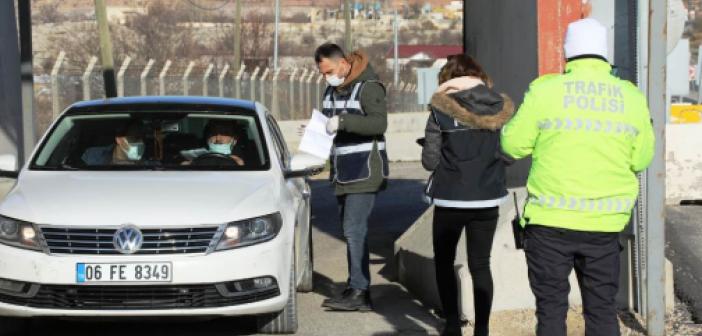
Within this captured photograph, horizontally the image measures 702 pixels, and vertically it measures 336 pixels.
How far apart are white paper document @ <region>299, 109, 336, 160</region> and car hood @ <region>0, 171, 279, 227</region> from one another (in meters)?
0.48

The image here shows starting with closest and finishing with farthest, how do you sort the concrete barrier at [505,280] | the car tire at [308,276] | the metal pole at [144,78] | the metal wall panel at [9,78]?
1. the concrete barrier at [505,280]
2. the car tire at [308,276]
3. the metal wall panel at [9,78]
4. the metal pole at [144,78]

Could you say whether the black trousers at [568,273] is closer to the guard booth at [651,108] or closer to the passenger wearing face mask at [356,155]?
the guard booth at [651,108]

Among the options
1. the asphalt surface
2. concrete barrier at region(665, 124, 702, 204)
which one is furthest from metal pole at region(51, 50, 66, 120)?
the asphalt surface

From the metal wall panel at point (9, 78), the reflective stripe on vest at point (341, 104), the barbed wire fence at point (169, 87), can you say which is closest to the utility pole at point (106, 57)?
the barbed wire fence at point (169, 87)

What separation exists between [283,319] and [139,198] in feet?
3.68

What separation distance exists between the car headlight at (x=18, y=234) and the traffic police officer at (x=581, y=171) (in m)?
2.95

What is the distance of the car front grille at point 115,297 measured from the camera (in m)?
6.87

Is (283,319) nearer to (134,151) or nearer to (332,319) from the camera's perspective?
(332,319)

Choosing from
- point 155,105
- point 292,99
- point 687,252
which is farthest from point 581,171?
point 292,99

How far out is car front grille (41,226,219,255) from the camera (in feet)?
22.7

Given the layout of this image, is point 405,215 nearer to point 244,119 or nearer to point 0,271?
point 244,119

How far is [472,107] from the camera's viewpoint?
6.82 meters

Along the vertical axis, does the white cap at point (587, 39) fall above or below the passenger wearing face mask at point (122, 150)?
above

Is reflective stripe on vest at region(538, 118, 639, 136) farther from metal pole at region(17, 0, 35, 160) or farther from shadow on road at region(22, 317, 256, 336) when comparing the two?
metal pole at region(17, 0, 35, 160)
